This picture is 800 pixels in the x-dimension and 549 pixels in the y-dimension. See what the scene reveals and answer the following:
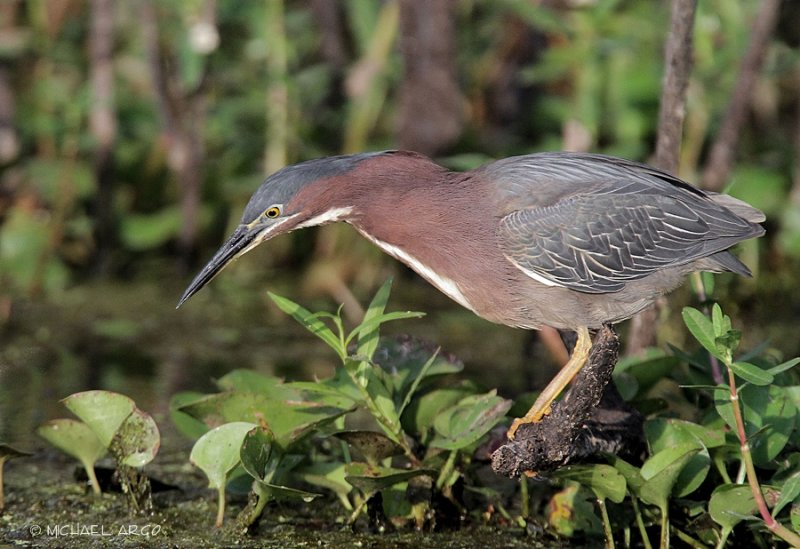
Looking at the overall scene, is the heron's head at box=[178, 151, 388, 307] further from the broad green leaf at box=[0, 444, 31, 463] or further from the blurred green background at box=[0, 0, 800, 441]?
the blurred green background at box=[0, 0, 800, 441]

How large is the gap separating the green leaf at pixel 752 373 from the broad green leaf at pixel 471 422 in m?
0.75

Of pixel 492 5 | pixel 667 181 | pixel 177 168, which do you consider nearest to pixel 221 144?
pixel 177 168

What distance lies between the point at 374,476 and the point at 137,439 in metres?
0.84

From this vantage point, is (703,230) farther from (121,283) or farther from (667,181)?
(121,283)

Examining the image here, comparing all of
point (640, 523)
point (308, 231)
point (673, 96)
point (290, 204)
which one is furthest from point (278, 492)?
point (308, 231)

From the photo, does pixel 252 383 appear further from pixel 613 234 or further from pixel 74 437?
pixel 613 234

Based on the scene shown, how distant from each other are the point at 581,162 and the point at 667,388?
175cm

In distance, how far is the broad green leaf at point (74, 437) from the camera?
12.9ft

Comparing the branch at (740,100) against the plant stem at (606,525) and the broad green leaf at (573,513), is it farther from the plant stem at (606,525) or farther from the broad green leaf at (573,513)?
the plant stem at (606,525)

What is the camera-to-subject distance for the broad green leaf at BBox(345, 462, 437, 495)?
361 cm

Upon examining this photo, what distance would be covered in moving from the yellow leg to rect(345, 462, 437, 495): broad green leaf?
39 cm

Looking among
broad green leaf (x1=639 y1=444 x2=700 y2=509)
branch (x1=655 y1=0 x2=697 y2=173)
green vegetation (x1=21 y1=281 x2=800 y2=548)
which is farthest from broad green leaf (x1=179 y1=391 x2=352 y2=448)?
branch (x1=655 y1=0 x2=697 y2=173)

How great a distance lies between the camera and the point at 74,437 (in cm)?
396

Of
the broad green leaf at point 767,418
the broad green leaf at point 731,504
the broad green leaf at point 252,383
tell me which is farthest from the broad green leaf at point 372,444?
the broad green leaf at point 767,418
